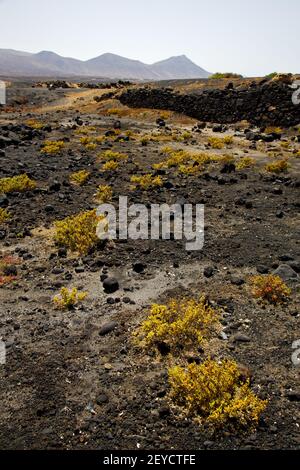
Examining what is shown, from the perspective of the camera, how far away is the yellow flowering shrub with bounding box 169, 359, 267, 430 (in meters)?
5.55

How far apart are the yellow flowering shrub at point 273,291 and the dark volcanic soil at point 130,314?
176mm

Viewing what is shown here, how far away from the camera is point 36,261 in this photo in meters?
10.4

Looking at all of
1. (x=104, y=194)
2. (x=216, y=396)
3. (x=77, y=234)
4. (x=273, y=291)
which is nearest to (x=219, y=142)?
(x=104, y=194)

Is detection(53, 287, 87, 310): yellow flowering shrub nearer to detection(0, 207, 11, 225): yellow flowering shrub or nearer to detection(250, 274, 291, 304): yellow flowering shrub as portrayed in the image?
detection(250, 274, 291, 304): yellow flowering shrub

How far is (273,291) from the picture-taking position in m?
8.52

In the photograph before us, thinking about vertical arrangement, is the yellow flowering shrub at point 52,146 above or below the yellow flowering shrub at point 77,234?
above

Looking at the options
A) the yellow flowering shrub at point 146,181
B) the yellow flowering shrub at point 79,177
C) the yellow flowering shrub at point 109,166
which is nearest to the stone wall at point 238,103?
the yellow flowering shrub at point 109,166

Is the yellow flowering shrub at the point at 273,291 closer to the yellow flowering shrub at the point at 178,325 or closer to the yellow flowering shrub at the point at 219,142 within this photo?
the yellow flowering shrub at the point at 178,325

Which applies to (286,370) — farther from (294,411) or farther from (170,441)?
(170,441)

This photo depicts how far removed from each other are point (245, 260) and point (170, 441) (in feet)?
18.4

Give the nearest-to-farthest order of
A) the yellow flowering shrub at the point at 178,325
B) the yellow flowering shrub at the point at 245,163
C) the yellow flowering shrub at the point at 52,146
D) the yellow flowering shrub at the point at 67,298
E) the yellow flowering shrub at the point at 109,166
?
1. the yellow flowering shrub at the point at 178,325
2. the yellow flowering shrub at the point at 67,298
3. the yellow flowering shrub at the point at 109,166
4. the yellow flowering shrub at the point at 245,163
5. the yellow flowering shrub at the point at 52,146

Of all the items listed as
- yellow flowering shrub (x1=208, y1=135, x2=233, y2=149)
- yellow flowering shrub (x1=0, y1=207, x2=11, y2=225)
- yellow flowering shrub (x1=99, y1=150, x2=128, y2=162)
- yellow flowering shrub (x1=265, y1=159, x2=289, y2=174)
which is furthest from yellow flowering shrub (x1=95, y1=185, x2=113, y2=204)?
yellow flowering shrub (x1=208, y1=135, x2=233, y2=149)

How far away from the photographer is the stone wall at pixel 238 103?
27.8m

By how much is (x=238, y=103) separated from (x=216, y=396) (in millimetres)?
27976
